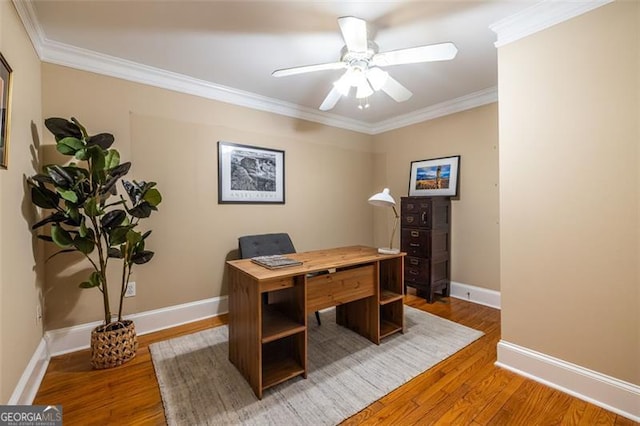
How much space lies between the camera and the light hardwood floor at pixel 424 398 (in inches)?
59.0

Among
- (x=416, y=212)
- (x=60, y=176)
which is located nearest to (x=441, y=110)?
(x=416, y=212)

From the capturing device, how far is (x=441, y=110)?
3.49 metres

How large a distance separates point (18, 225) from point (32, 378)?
97cm

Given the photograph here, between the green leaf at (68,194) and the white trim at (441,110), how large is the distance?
3.73 meters

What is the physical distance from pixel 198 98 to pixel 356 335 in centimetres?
279

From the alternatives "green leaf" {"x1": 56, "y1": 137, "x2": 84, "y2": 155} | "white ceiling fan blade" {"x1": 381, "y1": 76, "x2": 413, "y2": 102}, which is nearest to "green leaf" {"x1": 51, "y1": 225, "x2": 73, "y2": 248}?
"green leaf" {"x1": 56, "y1": 137, "x2": 84, "y2": 155}

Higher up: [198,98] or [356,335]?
Answer: [198,98]

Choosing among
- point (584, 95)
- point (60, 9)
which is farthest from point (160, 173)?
point (584, 95)

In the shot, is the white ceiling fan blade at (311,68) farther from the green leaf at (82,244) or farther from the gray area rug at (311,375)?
the gray area rug at (311,375)

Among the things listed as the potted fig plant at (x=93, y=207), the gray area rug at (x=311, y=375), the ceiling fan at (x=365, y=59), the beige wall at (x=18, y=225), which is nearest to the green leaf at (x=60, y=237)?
the potted fig plant at (x=93, y=207)

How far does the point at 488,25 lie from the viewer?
6.32 ft

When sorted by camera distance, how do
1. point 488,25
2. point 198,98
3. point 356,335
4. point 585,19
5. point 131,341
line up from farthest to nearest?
point 198,98 → point 356,335 → point 131,341 → point 488,25 → point 585,19

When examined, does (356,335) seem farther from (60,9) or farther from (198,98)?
(60,9)

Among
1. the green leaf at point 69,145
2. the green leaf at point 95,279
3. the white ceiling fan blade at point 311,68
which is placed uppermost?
the white ceiling fan blade at point 311,68
